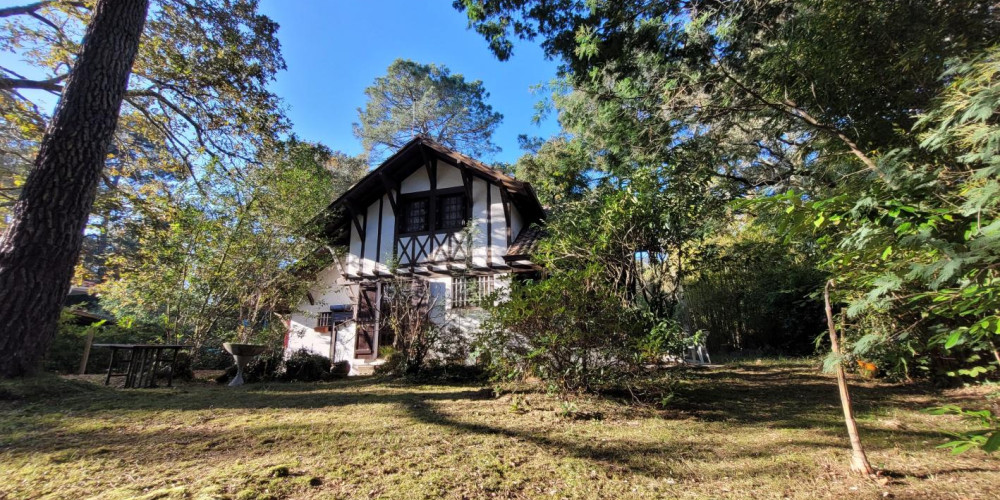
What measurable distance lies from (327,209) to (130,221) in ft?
11.2

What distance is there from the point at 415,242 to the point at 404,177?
6.58 ft

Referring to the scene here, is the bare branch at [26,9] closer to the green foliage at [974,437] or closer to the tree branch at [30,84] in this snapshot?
the tree branch at [30,84]

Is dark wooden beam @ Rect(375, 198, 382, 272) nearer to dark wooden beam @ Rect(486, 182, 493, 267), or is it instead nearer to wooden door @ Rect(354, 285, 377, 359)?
wooden door @ Rect(354, 285, 377, 359)

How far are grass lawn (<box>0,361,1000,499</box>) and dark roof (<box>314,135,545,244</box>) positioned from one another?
18.0ft

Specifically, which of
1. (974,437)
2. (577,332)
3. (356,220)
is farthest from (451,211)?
(974,437)

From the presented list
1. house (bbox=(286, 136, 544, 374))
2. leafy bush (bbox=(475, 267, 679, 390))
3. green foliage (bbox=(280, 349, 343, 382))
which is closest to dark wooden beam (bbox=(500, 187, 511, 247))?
house (bbox=(286, 136, 544, 374))

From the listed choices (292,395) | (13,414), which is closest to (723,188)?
(292,395)

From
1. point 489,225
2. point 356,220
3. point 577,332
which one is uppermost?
point 356,220

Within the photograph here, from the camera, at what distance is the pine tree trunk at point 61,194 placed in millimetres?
3613

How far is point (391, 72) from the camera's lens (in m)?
19.2

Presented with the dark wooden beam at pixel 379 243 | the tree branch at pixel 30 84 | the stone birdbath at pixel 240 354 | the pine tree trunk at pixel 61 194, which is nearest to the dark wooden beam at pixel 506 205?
the dark wooden beam at pixel 379 243

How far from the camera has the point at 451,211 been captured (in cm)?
1010

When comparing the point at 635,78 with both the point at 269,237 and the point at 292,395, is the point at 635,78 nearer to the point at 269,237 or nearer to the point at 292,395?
the point at 292,395

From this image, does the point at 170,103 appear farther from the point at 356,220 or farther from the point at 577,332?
the point at 577,332
